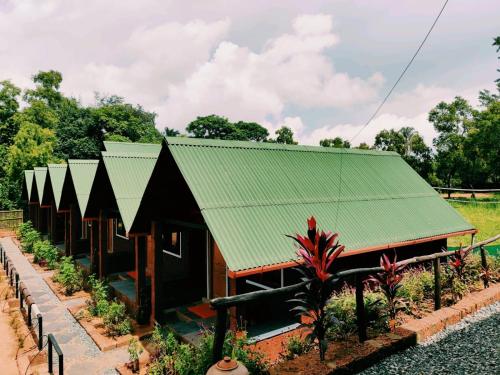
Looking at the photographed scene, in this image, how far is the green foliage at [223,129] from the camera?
2859 inches

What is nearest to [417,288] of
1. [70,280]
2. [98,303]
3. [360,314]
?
[360,314]

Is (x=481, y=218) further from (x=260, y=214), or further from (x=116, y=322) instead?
(x=116, y=322)

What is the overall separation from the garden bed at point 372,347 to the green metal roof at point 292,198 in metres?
2.08

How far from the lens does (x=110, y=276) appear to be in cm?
1346

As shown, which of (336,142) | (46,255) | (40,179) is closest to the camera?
(46,255)

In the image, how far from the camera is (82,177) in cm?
1578

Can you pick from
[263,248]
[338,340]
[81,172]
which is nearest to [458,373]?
[338,340]

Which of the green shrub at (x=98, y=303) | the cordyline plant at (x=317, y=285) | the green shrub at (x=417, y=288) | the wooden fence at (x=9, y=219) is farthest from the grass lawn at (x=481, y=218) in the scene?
the wooden fence at (x=9, y=219)

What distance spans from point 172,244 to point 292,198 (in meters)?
5.73

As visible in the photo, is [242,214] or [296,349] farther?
[242,214]

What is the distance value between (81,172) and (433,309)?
14616 millimetres

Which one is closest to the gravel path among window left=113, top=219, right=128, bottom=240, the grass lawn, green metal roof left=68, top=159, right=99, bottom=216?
window left=113, top=219, right=128, bottom=240

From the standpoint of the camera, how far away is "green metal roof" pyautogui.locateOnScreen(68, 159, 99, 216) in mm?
15006

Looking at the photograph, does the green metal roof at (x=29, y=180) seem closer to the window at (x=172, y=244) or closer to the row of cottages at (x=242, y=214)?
the row of cottages at (x=242, y=214)
